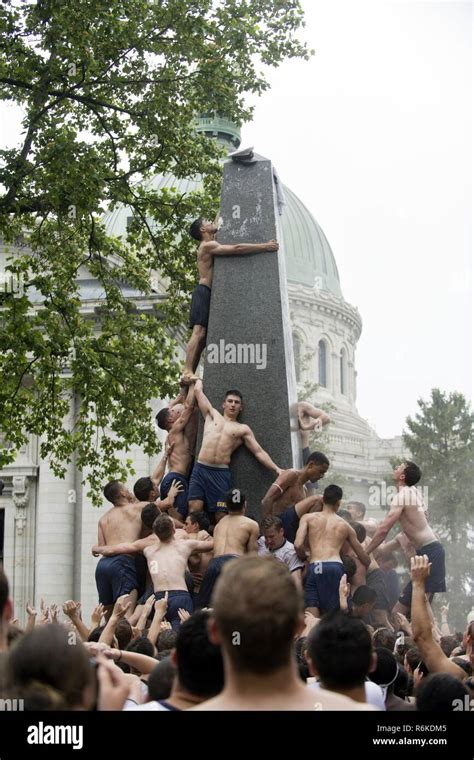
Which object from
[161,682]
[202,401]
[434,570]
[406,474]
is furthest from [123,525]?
[161,682]

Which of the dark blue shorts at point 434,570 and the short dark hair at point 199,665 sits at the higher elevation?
the dark blue shorts at point 434,570

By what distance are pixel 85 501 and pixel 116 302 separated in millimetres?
16805

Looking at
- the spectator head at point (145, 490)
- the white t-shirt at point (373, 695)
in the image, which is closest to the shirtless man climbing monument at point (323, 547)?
the spectator head at point (145, 490)

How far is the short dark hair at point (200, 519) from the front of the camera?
12391 mm

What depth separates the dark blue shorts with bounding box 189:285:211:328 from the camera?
14.0 metres

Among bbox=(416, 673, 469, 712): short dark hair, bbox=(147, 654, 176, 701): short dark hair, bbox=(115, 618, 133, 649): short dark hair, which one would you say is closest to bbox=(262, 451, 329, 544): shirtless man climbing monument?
bbox=(115, 618, 133, 649): short dark hair

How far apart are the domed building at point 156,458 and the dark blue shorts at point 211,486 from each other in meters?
12.5

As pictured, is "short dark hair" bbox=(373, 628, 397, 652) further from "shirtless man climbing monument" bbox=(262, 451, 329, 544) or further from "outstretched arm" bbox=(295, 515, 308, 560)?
"shirtless man climbing monument" bbox=(262, 451, 329, 544)

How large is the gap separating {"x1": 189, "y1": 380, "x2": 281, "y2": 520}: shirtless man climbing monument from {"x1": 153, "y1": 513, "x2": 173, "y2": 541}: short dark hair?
3.33ft

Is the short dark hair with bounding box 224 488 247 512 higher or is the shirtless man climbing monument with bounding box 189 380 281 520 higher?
the shirtless man climbing monument with bounding box 189 380 281 520

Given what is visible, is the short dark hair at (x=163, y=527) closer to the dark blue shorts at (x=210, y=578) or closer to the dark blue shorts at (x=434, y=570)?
the dark blue shorts at (x=210, y=578)

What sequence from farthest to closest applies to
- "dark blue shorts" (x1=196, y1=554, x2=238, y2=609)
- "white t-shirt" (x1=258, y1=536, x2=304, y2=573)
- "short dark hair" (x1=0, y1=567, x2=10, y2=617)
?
1. "white t-shirt" (x1=258, y1=536, x2=304, y2=573)
2. "dark blue shorts" (x1=196, y1=554, x2=238, y2=609)
3. "short dark hair" (x1=0, y1=567, x2=10, y2=617)

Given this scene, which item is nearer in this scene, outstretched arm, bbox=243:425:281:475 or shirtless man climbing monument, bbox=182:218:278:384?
outstretched arm, bbox=243:425:281:475
